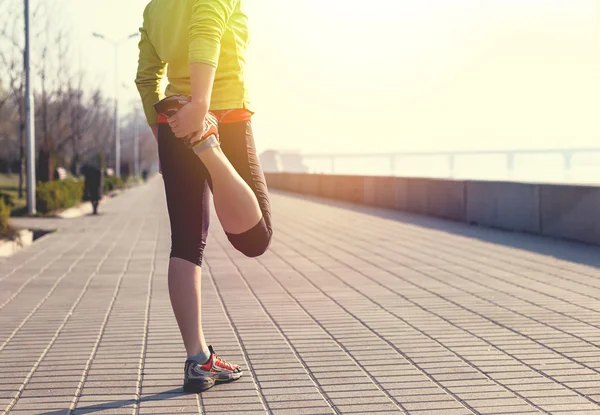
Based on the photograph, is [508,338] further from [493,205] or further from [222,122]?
[493,205]

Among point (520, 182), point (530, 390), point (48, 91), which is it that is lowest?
point (530, 390)

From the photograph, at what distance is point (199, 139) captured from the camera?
378 centimetres

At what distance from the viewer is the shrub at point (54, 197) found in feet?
67.2

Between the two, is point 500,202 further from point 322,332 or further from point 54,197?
point 54,197

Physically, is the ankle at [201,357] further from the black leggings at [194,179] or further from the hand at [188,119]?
the hand at [188,119]

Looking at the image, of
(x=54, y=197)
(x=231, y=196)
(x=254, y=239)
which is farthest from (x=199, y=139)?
(x=54, y=197)

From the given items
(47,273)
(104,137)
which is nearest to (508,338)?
(47,273)

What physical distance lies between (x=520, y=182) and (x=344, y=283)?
21.7 feet

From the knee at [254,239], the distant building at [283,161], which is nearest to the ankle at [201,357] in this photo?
the knee at [254,239]

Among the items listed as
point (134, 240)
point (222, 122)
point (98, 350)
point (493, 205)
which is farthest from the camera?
point (493, 205)

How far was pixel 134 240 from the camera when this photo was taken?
44.9 ft

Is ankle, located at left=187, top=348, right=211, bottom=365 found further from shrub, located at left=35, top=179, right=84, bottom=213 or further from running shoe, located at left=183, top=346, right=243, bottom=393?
shrub, located at left=35, top=179, right=84, bottom=213

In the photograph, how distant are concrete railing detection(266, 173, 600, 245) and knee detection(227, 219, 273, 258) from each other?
8700 mm

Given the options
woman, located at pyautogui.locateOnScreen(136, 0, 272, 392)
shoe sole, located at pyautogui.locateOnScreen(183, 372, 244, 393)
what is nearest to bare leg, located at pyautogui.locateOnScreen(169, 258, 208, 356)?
woman, located at pyautogui.locateOnScreen(136, 0, 272, 392)
